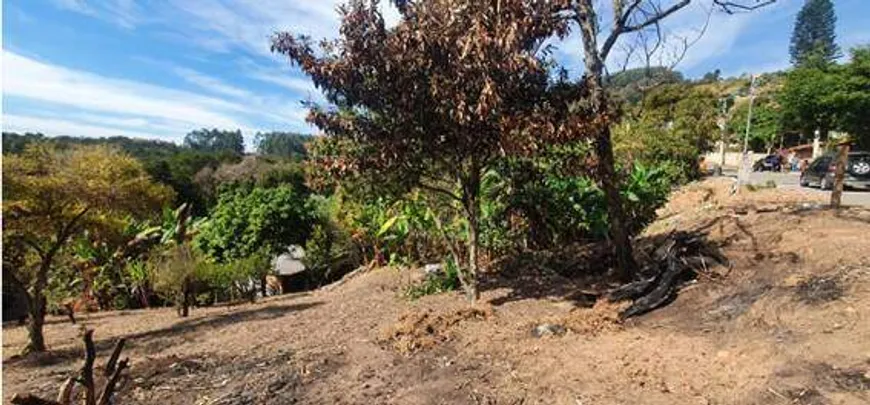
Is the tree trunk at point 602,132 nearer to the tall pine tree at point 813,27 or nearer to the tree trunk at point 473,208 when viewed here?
the tree trunk at point 473,208

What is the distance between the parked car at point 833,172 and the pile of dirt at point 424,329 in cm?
1448

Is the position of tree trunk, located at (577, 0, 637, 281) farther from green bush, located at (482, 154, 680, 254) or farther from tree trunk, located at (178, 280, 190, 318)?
tree trunk, located at (178, 280, 190, 318)

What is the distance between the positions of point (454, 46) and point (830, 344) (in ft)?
13.2

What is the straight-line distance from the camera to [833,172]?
1908cm

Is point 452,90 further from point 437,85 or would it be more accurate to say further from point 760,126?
point 760,126

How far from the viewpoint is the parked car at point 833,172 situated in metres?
18.4

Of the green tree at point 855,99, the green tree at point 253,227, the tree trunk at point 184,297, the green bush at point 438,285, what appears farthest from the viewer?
the green tree at point 855,99

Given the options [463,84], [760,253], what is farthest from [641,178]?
[463,84]

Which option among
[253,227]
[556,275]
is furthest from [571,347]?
[253,227]

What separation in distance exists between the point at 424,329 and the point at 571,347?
1592 mm

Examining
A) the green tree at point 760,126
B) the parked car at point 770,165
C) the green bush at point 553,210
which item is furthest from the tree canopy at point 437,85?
the green tree at point 760,126

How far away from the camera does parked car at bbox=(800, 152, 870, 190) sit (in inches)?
724

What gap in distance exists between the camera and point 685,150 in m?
25.9

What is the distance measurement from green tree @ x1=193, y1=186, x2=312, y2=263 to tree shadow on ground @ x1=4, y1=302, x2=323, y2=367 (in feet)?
18.1
